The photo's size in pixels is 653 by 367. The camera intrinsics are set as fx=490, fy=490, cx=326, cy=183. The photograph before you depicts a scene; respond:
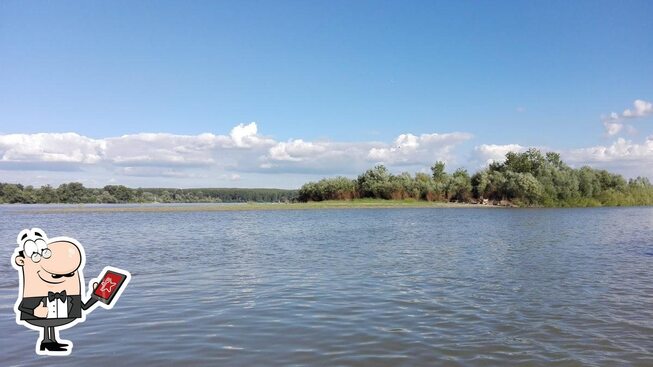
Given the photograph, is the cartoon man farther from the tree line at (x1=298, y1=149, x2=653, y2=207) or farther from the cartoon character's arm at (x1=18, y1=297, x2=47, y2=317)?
the tree line at (x1=298, y1=149, x2=653, y2=207)

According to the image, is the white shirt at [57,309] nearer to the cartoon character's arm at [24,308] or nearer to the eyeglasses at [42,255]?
the cartoon character's arm at [24,308]

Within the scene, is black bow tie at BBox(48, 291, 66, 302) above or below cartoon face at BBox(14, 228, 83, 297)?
below

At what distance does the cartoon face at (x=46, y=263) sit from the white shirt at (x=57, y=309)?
122 mm

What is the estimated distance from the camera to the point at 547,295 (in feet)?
52.2

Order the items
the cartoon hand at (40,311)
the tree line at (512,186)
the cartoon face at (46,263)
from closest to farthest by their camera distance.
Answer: the cartoon face at (46,263) < the cartoon hand at (40,311) < the tree line at (512,186)

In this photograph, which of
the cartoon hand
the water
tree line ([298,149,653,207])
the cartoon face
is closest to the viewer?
the cartoon face

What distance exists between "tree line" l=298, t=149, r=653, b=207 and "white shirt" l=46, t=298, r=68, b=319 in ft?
416

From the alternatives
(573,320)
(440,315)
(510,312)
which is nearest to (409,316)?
(440,315)

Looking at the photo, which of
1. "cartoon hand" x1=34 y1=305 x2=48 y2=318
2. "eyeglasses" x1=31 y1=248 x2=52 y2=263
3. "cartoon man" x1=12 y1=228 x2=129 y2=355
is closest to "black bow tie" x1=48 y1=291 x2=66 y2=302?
"cartoon man" x1=12 y1=228 x2=129 y2=355

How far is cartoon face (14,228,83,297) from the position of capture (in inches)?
182

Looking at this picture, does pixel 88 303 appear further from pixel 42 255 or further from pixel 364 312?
pixel 364 312

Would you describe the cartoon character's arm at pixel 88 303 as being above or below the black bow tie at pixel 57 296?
below

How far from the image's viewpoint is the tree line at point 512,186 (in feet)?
411

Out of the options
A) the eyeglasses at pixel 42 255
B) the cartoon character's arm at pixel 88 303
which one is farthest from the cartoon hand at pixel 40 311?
the eyeglasses at pixel 42 255
